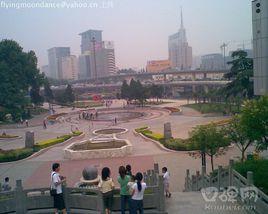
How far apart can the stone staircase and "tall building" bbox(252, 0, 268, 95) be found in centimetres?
1135

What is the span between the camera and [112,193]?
9.57 m

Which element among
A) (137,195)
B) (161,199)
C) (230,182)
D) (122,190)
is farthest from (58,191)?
(230,182)

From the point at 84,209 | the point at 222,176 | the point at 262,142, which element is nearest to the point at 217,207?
the point at 222,176

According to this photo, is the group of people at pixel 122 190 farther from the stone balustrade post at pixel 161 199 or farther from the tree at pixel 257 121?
the tree at pixel 257 121

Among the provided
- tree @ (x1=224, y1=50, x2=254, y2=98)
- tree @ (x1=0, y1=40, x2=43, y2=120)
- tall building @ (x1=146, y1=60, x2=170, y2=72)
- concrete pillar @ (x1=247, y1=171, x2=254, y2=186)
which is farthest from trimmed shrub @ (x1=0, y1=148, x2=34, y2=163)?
tall building @ (x1=146, y1=60, x2=170, y2=72)

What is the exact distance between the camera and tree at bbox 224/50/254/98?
37094 millimetres

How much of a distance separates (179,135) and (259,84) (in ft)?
39.4

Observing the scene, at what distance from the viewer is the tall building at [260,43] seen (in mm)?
20184

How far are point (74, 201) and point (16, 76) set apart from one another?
161 ft

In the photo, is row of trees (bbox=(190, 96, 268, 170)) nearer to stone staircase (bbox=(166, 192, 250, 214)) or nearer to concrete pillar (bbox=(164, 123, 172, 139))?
stone staircase (bbox=(166, 192, 250, 214))

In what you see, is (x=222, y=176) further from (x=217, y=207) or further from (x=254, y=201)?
(x=254, y=201)

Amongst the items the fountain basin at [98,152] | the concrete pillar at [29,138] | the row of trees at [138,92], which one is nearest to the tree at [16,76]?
the row of trees at [138,92]

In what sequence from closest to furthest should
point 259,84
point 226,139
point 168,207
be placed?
point 168,207
point 226,139
point 259,84

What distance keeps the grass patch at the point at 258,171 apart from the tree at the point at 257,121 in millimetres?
2701
